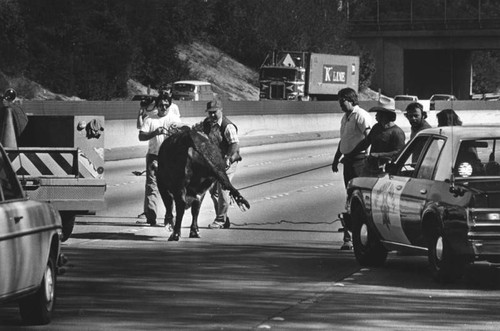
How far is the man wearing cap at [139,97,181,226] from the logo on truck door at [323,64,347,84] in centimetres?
7894

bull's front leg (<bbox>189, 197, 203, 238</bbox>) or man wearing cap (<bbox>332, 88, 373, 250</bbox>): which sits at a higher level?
man wearing cap (<bbox>332, 88, 373, 250</bbox>)

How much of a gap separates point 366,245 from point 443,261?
2123mm

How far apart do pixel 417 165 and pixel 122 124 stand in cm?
2750

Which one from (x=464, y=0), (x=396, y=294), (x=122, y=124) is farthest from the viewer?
(x=464, y=0)

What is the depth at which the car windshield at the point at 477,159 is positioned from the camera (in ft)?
45.1

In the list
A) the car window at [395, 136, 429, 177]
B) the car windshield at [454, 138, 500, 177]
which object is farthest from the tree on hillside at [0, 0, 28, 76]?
the car windshield at [454, 138, 500, 177]

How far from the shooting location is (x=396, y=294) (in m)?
13.1

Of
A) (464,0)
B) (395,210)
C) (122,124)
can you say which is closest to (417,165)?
(395,210)

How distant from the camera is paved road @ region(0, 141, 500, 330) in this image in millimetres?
11234

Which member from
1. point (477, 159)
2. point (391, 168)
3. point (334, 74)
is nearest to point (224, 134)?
point (391, 168)

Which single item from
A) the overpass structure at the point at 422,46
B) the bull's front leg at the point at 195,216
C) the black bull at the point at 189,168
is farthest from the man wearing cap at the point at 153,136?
the overpass structure at the point at 422,46

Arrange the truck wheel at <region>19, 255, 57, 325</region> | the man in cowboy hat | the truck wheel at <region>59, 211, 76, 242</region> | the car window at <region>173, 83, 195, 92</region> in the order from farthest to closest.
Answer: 1. the car window at <region>173, 83, 195, 92</region>
2. the truck wheel at <region>59, 211, 76, 242</region>
3. the man in cowboy hat
4. the truck wheel at <region>19, 255, 57, 325</region>

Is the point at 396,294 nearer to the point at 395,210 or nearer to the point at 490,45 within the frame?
the point at 395,210

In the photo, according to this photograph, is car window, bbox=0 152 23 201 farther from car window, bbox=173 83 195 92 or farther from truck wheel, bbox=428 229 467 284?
car window, bbox=173 83 195 92
